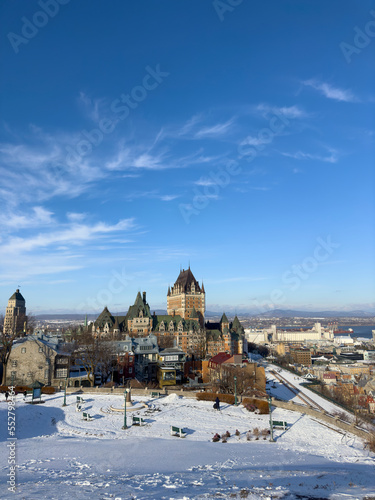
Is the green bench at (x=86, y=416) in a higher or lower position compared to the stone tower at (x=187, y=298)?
lower

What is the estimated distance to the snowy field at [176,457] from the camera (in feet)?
A: 50.1

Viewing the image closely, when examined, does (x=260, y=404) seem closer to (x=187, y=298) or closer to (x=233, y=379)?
(x=233, y=379)

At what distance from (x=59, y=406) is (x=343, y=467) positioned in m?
26.9

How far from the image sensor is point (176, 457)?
21.1 m

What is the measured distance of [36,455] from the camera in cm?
2058

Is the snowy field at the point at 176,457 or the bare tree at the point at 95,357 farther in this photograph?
the bare tree at the point at 95,357

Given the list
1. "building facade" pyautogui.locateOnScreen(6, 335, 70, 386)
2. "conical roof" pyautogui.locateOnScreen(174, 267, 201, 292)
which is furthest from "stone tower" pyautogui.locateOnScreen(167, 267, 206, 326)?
"building facade" pyautogui.locateOnScreen(6, 335, 70, 386)

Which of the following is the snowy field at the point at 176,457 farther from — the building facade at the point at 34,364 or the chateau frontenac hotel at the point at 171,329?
the chateau frontenac hotel at the point at 171,329

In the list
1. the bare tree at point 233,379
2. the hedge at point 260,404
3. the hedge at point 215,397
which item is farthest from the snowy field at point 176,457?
the bare tree at point 233,379

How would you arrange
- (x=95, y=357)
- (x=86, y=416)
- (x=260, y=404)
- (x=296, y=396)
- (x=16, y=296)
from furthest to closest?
1. (x=16, y=296)
2. (x=296, y=396)
3. (x=95, y=357)
4. (x=260, y=404)
5. (x=86, y=416)

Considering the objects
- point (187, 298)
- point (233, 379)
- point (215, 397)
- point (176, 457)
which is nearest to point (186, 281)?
point (187, 298)

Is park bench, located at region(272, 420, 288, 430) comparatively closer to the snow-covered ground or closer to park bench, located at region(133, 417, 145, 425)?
park bench, located at region(133, 417, 145, 425)

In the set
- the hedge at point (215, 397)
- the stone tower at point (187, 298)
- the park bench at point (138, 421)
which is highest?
the stone tower at point (187, 298)

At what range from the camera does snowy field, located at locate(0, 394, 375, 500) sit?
15.3m
